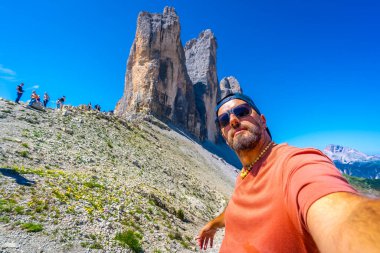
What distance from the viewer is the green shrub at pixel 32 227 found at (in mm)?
8562

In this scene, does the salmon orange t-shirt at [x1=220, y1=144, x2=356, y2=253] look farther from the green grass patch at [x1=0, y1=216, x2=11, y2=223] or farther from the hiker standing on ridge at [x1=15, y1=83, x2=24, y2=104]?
the hiker standing on ridge at [x1=15, y1=83, x2=24, y2=104]

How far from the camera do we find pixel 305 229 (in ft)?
6.61

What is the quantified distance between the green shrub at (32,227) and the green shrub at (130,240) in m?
3.00

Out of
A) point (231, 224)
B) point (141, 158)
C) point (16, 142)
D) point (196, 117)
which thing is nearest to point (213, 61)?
point (196, 117)

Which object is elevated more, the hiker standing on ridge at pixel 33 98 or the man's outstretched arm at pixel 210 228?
the hiker standing on ridge at pixel 33 98

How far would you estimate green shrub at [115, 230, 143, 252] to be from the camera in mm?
10070

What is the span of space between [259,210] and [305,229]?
0.53m

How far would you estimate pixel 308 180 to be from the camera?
1.81 metres

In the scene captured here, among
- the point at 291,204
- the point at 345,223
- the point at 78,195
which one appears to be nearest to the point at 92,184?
the point at 78,195

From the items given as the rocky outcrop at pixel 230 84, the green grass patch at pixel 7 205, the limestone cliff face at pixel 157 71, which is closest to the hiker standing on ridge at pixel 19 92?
the green grass patch at pixel 7 205

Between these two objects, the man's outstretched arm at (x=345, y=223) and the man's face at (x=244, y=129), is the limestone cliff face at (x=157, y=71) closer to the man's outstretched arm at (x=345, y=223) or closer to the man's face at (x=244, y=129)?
the man's face at (x=244, y=129)

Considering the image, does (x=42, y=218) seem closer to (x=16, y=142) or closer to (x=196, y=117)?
(x=16, y=142)

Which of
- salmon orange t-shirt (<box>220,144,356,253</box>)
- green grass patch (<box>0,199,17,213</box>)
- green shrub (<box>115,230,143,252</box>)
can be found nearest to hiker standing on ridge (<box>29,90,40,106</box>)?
green grass patch (<box>0,199,17,213</box>)

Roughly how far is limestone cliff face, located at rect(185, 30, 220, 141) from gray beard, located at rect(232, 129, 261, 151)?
90366 mm
